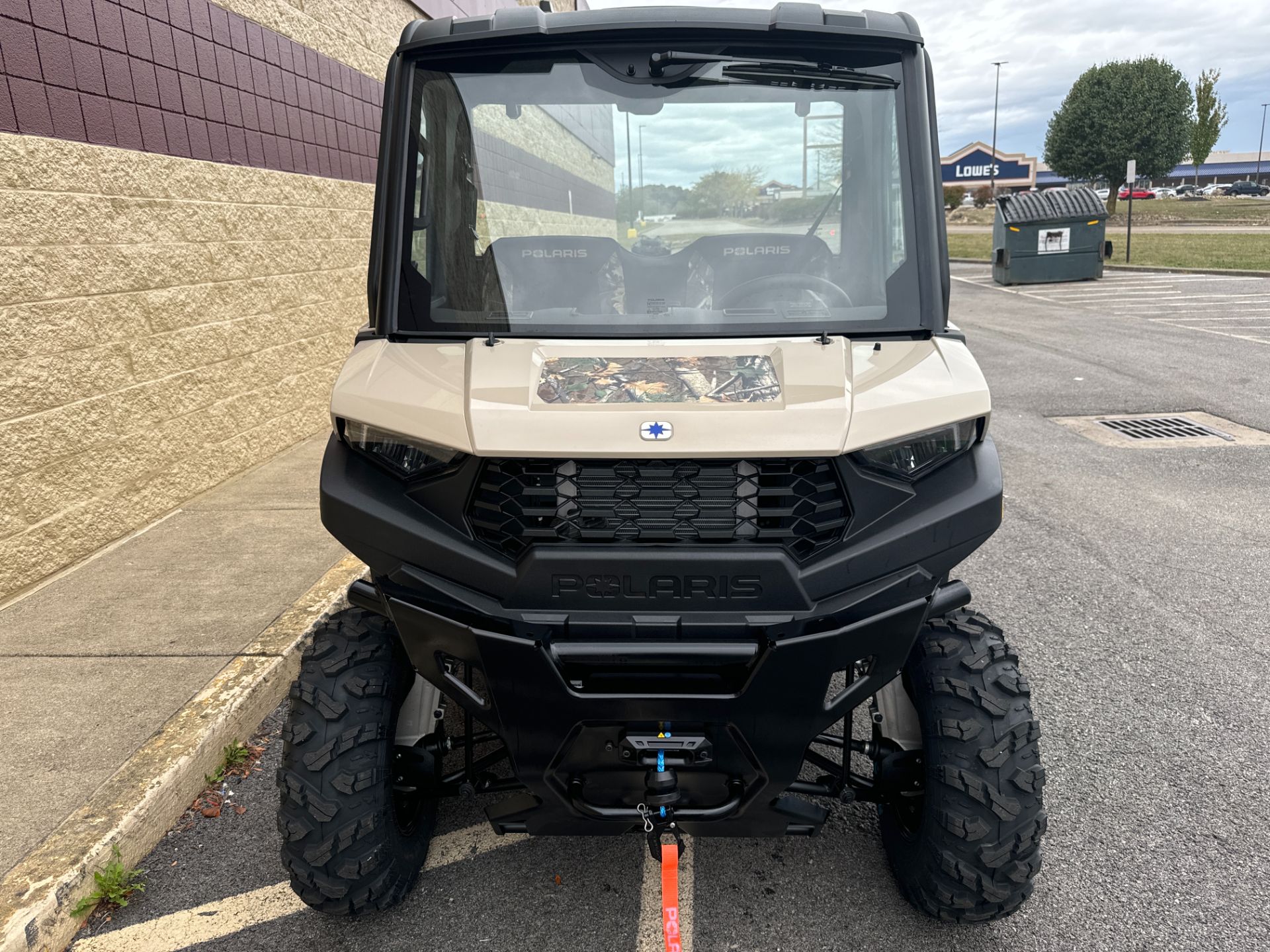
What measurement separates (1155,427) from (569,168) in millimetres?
7299

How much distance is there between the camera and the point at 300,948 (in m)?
2.69

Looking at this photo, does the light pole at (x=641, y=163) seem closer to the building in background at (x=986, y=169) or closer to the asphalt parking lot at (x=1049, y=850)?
the asphalt parking lot at (x=1049, y=850)

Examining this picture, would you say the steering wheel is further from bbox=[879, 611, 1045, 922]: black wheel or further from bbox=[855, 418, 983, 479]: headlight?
bbox=[879, 611, 1045, 922]: black wheel

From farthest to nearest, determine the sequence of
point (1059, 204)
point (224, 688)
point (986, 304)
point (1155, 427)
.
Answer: point (1059, 204) → point (986, 304) → point (1155, 427) → point (224, 688)

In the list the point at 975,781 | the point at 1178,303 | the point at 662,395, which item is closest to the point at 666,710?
the point at 662,395

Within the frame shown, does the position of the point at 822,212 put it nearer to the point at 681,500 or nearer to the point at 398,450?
the point at 681,500


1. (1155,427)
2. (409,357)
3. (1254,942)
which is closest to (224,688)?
(409,357)

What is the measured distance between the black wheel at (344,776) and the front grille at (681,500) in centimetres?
72

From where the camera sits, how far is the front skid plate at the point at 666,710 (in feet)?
7.38

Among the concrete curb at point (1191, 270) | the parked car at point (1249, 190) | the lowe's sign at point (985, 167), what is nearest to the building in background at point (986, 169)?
the lowe's sign at point (985, 167)

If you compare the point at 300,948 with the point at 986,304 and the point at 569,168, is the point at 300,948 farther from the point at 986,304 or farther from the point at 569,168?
the point at 986,304

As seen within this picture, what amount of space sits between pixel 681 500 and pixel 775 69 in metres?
1.25

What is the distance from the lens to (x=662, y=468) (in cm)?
227

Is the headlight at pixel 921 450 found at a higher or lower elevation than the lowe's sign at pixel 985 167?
lower
